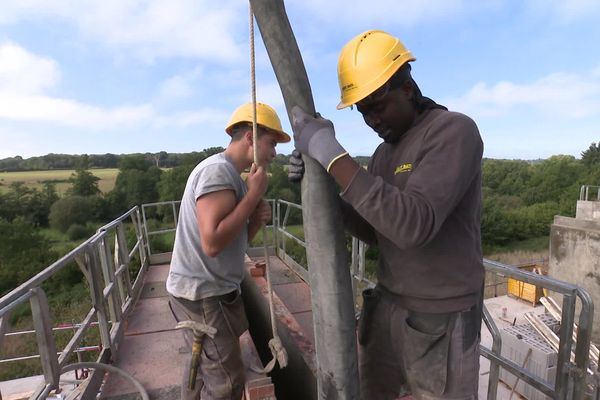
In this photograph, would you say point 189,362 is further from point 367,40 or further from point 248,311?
point 248,311

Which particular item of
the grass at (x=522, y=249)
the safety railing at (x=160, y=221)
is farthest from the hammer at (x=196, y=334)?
the grass at (x=522, y=249)

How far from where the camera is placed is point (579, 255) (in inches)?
751

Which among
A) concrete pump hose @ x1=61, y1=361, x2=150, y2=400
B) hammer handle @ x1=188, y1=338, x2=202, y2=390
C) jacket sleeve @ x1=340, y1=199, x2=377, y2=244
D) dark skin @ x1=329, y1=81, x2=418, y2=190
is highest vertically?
dark skin @ x1=329, y1=81, x2=418, y2=190

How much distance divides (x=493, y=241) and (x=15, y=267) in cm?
5926

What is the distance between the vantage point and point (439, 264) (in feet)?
5.37

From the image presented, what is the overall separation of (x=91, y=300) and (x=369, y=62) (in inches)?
159

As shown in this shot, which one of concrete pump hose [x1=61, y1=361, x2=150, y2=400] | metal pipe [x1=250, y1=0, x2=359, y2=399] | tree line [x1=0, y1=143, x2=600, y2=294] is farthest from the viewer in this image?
tree line [x1=0, y1=143, x2=600, y2=294]

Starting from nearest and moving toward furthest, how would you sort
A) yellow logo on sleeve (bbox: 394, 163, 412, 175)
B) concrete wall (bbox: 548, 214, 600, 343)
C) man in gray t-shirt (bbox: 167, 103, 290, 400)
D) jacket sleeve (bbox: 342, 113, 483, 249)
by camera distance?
jacket sleeve (bbox: 342, 113, 483, 249) < yellow logo on sleeve (bbox: 394, 163, 412, 175) < man in gray t-shirt (bbox: 167, 103, 290, 400) < concrete wall (bbox: 548, 214, 600, 343)

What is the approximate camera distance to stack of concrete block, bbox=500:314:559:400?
37.4ft

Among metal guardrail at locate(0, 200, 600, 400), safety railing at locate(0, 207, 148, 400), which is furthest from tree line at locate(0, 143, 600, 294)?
metal guardrail at locate(0, 200, 600, 400)

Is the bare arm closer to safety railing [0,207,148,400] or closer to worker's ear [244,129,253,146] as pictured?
worker's ear [244,129,253,146]

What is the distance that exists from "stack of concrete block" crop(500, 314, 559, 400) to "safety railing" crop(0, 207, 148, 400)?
11.3 meters

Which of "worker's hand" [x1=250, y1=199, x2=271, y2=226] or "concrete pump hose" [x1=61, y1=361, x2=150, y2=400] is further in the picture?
"concrete pump hose" [x1=61, y1=361, x2=150, y2=400]

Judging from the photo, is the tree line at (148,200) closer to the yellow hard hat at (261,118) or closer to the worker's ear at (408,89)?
the yellow hard hat at (261,118)
